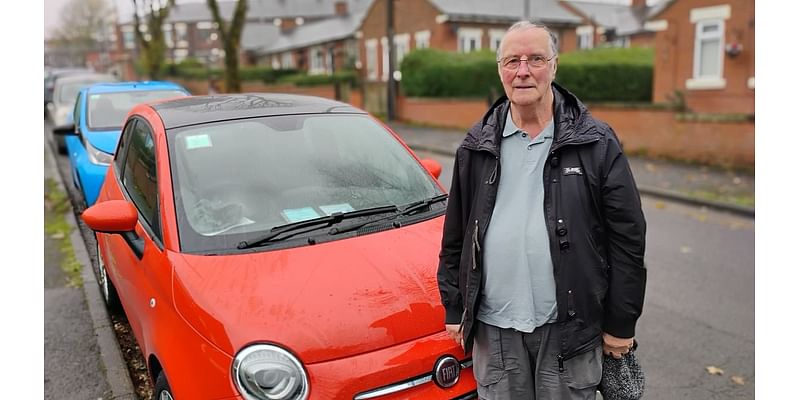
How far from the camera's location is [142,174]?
3.58 meters

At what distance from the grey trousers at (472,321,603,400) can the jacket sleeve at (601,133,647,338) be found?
198 mm

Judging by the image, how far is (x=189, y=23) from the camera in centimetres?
7562

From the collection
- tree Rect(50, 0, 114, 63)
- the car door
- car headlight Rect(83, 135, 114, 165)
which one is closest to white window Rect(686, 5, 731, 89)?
car headlight Rect(83, 135, 114, 165)

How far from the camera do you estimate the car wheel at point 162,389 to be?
8.71ft

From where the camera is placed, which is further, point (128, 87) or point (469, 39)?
point (469, 39)

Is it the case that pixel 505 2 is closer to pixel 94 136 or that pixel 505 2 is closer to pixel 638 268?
pixel 94 136

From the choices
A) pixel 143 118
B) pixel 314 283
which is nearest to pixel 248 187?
pixel 314 283

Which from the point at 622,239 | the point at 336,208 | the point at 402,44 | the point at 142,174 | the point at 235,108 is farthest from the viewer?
the point at 402,44

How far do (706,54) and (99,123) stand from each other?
13.4m

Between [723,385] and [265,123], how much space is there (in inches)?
126

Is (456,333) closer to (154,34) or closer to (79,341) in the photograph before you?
(79,341)

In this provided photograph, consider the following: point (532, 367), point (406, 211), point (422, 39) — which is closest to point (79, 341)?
point (406, 211)

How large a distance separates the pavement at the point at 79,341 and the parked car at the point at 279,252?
508mm

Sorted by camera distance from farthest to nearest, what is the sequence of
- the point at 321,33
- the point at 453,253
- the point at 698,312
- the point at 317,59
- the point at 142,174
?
the point at 321,33 → the point at 317,59 → the point at 698,312 → the point at 142,174 → the point at 453,253
